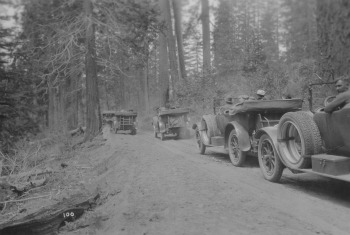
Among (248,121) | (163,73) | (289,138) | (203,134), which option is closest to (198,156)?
(203,134)

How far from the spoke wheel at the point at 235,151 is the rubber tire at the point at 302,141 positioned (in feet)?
6.32

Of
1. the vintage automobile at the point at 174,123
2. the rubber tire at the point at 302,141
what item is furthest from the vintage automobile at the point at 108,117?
the rubber tire at the point at 302,141

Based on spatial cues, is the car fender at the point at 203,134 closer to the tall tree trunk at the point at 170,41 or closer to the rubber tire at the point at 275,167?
the rubber tire at the point at 275,167

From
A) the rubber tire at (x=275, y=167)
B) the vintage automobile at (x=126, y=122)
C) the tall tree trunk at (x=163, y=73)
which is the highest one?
the tall tree trunk at (x=163, y=73)

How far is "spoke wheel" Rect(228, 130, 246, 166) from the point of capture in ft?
25.6

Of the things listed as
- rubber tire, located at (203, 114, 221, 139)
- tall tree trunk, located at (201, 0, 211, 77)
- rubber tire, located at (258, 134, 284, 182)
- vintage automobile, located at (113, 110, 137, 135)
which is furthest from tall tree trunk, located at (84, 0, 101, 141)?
rubber tire, located at (258, 134, 284, 182)

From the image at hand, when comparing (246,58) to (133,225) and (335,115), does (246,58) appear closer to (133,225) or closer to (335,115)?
(335,115)

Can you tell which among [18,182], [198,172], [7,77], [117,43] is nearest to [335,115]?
[198,172]

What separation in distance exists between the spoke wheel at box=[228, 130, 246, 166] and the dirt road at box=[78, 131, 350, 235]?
23 centimetres

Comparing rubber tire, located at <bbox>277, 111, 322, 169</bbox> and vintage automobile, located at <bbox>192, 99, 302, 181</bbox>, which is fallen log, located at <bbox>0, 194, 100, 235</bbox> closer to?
rubber tire, located at <bbox>277, 111, 322, 169</bbox>

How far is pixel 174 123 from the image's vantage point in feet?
51.0

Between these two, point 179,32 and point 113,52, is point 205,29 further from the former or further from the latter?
point 113,52

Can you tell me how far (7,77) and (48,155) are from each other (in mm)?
3303

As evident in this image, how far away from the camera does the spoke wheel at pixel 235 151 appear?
7812mm
